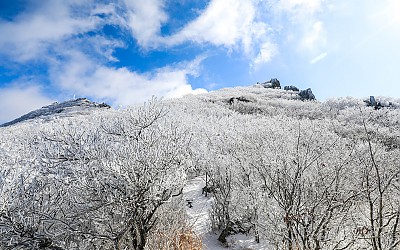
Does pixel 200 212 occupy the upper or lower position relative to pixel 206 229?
upper

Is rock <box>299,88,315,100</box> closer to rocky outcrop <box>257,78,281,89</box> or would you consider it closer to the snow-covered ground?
rocky outcrop <box>257,78,281,89</box>

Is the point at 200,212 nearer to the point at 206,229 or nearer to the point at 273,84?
the point at 206,229

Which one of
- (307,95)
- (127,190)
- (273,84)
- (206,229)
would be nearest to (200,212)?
(206,229)

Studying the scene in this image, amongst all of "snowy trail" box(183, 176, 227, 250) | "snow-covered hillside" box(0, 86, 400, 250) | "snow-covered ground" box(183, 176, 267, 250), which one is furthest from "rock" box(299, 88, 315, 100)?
"snow-covered hillside" box(0, 86, 400, 250)

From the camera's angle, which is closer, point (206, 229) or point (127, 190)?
point (127, 190)

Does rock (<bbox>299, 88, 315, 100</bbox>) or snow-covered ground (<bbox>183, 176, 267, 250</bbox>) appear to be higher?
rock (<bbox>299, 88, 315, 100</bbox>)

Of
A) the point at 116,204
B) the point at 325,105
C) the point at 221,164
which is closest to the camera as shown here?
the point at 116,204

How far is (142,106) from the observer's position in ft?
52.4

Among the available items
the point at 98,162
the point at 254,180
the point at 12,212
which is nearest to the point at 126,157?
the point at 98,162

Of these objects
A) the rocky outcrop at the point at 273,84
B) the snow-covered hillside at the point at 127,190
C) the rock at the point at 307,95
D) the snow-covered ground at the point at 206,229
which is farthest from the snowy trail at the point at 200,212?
the rocky outcrop at the point at 273,84

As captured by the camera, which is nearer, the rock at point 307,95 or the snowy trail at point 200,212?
the snowy trail at point 200,212

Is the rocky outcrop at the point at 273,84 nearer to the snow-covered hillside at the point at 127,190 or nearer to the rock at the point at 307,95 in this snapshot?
the rock at the point at 307,95

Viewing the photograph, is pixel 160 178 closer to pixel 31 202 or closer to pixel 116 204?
pixel 116 204

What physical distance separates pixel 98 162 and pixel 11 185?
320 cm
